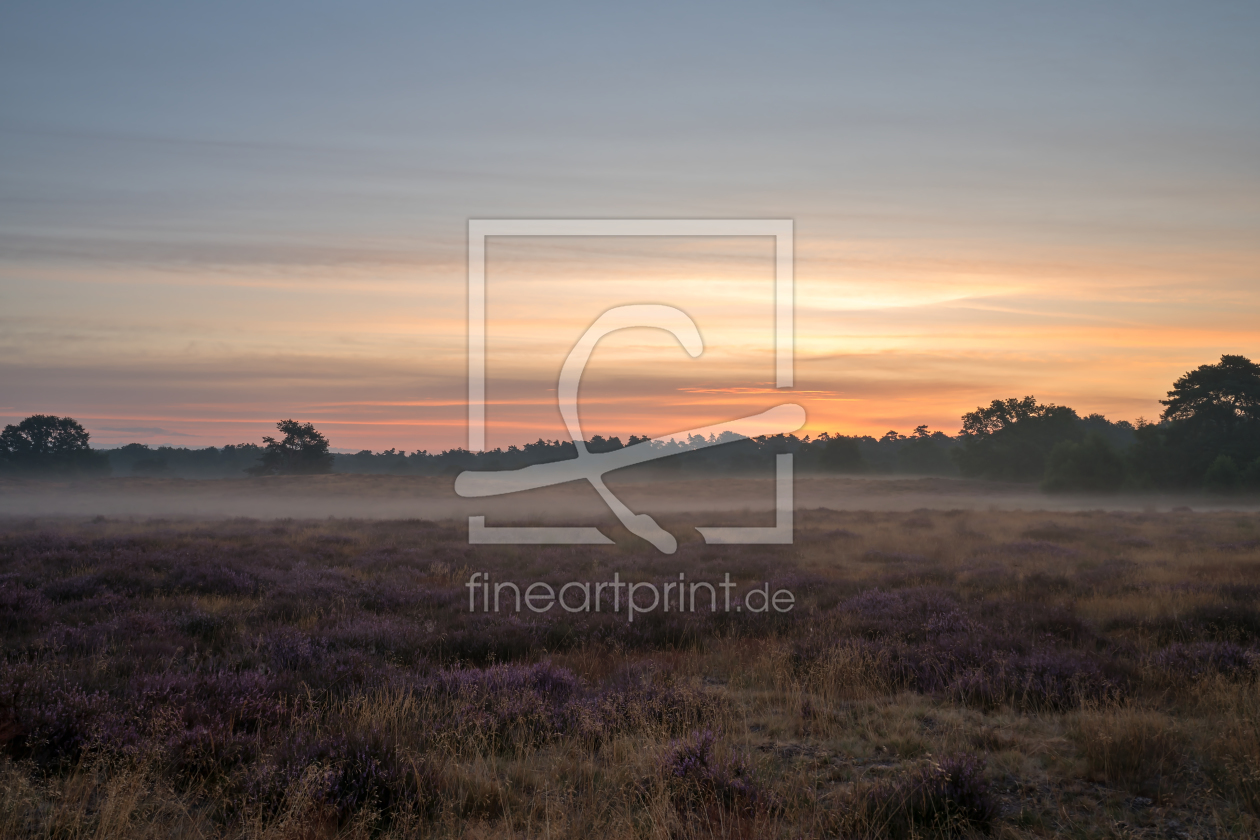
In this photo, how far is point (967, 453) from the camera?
3521 inches

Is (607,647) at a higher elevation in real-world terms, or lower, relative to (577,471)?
lower

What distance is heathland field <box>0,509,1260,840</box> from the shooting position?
15.8ft

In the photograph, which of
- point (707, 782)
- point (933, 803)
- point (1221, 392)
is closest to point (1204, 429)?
point (1221, 392)

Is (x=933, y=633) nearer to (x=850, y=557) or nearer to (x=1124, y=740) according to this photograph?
(x=1124, y=740)

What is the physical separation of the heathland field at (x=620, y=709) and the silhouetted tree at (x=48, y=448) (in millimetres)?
97786

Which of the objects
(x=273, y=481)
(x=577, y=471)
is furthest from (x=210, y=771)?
(x=273, y=481)

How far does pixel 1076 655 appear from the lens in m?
8.43

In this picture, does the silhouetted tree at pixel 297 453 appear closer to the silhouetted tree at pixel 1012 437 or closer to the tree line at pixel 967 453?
the tree line at pixel 967 453

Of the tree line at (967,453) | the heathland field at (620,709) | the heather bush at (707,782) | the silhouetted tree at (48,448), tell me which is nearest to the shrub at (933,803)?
the heathland field at (620,709)

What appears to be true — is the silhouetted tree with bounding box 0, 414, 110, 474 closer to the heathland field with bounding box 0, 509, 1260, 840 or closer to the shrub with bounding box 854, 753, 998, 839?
the heathland field with bounding box 0, 509, 1260, 840

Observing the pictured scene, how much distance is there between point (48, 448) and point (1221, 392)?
438 feet

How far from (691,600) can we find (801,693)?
20.3 feet

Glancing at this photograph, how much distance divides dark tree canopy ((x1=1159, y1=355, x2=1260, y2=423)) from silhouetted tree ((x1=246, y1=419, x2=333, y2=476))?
317 ft

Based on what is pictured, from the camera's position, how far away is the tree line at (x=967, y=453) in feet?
194
